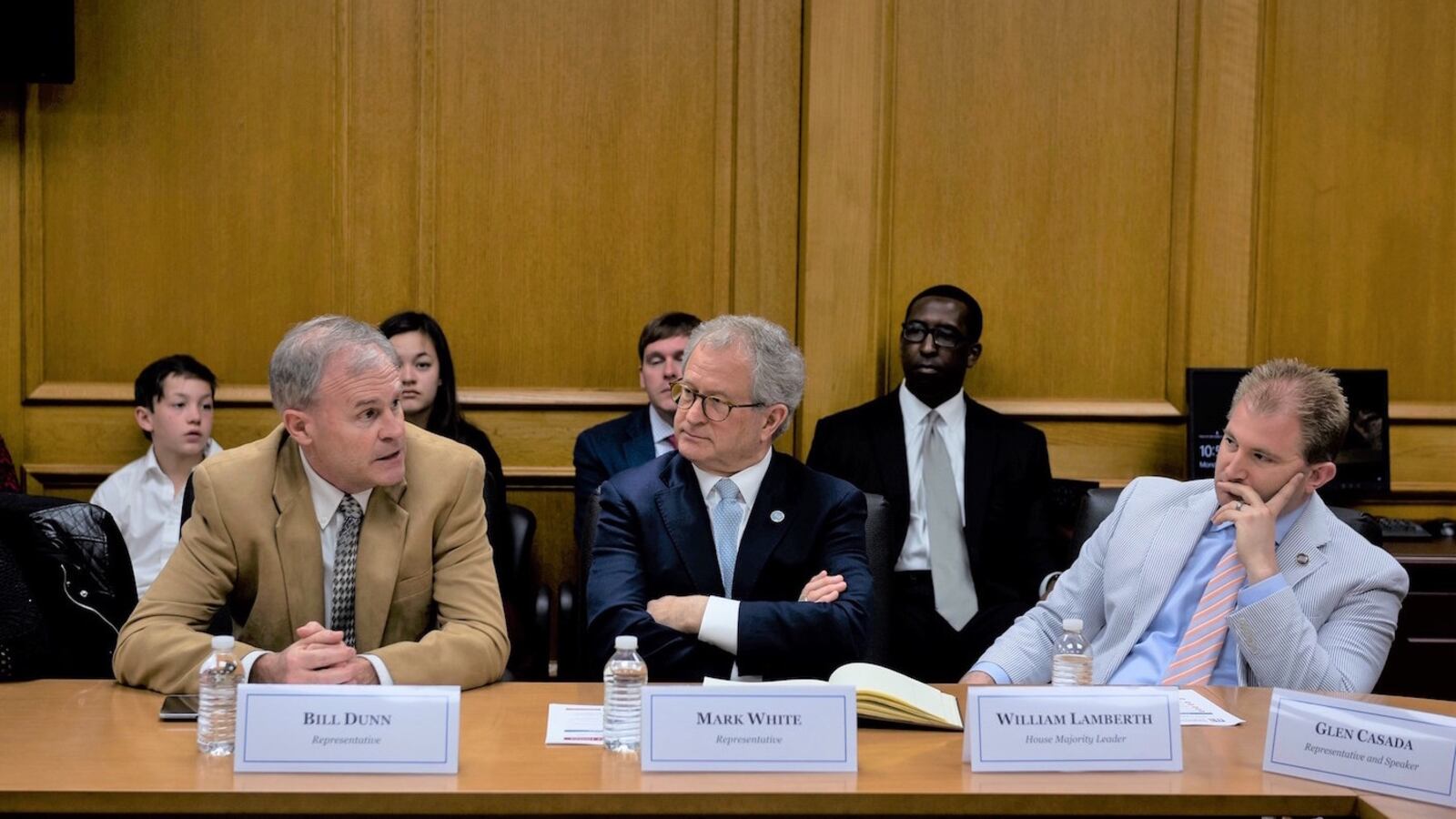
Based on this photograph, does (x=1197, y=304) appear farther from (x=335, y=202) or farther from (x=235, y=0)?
(x=235, y=0)

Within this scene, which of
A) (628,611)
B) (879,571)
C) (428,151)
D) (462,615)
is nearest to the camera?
(462,615)

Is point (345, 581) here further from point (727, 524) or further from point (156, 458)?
point (156, 458)

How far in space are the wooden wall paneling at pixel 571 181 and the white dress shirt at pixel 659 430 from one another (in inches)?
14.2

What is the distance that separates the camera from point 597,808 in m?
1.75

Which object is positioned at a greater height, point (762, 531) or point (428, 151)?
point (428, 151)

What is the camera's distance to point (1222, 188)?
449cm

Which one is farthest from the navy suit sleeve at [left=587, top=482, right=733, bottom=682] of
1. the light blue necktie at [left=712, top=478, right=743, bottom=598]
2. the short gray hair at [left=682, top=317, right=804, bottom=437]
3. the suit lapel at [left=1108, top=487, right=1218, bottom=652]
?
the suit lapel at [left=1108, top=487, right=1218, bottom=652]

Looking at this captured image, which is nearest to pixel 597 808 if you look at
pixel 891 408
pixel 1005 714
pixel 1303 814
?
pixel 1005 714

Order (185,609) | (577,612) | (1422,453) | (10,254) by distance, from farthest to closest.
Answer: (1422,453), (10,254), (577,612), (185,609)

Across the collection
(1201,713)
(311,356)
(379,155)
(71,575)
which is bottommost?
(1201,713)

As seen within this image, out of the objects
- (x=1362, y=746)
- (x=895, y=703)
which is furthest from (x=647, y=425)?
(x=1362, y=746)

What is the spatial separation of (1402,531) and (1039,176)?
60.8 inches

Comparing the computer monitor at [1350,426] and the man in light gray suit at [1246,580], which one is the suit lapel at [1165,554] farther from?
the computer monitor at [1350,426]

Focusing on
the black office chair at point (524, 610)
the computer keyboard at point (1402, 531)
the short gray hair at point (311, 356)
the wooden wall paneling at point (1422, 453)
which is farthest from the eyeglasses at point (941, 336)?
the short gray hair at point (311, 356)
